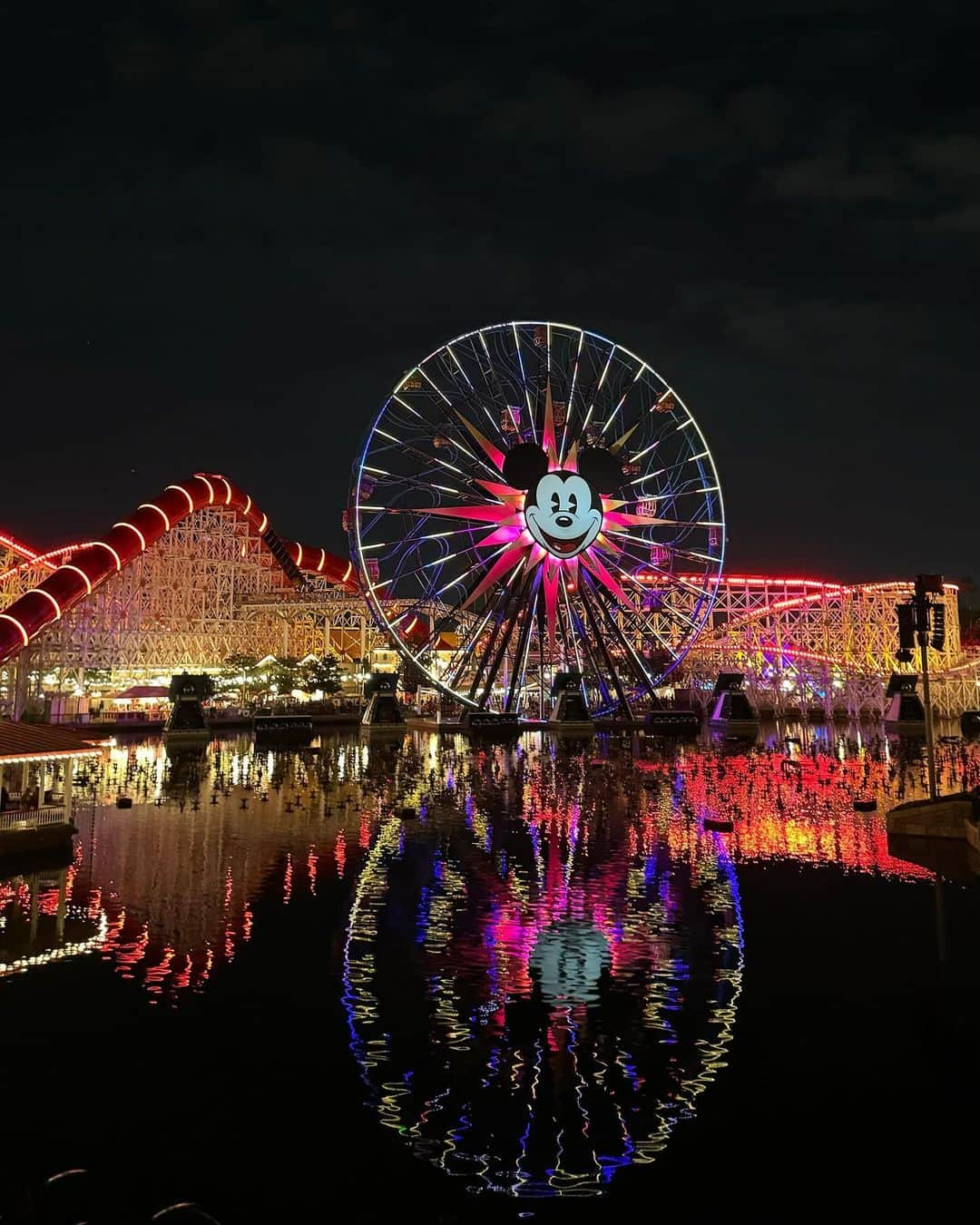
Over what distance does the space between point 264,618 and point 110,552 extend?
84.8ft

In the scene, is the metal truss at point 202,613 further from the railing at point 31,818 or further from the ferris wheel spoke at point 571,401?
the railing at point 31,818

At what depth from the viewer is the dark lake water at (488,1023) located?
8.60m

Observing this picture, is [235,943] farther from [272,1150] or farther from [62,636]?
[62,636]

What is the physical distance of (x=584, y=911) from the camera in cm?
1702

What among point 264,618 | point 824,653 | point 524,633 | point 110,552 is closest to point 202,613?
point 264,618

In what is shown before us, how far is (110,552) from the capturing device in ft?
185

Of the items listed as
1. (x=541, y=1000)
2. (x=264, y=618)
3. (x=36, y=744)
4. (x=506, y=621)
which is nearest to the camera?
(x=541, y=1000)

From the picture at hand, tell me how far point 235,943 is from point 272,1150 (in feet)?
20.9

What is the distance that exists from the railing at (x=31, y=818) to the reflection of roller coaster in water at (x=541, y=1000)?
7.16 meters

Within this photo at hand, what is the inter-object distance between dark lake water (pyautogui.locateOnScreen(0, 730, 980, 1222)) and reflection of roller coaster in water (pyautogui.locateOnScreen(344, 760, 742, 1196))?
47 mm

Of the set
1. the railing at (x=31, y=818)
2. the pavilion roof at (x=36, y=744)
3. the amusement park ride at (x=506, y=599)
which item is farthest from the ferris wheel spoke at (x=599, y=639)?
the railing at (x=31, y=818)

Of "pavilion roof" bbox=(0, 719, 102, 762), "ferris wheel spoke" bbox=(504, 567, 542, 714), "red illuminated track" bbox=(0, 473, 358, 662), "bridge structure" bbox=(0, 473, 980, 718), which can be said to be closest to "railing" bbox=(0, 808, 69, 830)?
"pavilion roof" bbox=(0, 719, 102, 762)

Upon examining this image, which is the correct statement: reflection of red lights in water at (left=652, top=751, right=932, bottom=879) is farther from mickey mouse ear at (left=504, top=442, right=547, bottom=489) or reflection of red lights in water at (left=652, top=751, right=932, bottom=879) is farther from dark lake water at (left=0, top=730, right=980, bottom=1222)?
mickey mouse ear at (left=504, top=442, right=547, bottom=489)

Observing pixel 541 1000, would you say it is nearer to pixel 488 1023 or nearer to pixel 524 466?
pixel 488 1023
